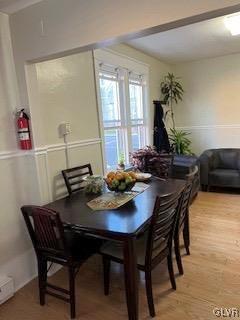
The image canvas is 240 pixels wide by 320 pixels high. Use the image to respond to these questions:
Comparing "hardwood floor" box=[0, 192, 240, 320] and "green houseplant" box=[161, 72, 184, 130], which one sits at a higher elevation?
"green houseplant" box=[161, 72, 184, 130]

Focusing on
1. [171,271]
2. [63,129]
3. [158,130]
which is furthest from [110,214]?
[158,130]

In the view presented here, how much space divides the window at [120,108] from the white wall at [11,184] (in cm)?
128

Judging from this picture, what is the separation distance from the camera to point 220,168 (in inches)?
194

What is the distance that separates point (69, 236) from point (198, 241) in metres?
1.58

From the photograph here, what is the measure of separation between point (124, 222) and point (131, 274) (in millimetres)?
334

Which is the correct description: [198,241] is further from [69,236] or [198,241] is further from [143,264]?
[69,236]

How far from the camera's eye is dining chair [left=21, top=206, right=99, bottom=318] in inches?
68.5

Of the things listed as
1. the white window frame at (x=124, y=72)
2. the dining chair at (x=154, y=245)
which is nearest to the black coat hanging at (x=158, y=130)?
the white window frame at (x=124, y=72)

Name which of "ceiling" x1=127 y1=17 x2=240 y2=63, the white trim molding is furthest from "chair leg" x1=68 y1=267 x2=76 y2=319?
"ceiling" x1=127 y1=17 x2=240 y2=63

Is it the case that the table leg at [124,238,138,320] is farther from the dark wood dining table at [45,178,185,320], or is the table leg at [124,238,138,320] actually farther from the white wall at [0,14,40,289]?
the white wall at [0,14,40,289]

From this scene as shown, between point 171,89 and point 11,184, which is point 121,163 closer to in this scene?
point 11,184

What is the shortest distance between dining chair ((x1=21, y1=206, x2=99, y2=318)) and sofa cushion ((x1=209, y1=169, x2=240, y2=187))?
3165 millimetres

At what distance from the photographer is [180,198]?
1.99 meters

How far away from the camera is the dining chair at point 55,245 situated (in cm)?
174
